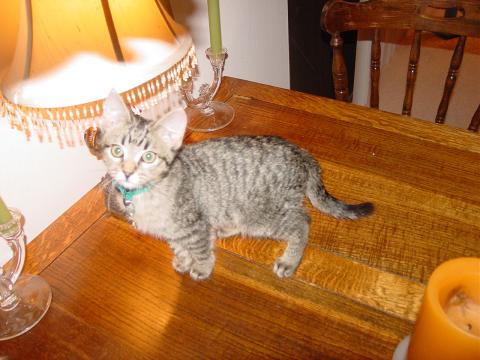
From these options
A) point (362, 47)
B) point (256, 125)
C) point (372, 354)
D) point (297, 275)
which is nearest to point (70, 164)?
point (256, 125)

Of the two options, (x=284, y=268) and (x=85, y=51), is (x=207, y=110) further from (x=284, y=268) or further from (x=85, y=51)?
(x=85, y=51)

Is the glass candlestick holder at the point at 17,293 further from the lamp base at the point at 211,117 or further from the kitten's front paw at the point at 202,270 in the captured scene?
the lamp base at the point at 211,117

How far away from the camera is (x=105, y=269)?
917 mm

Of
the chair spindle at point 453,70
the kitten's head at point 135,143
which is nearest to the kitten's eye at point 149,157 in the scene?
the kitten's head at point 135,143

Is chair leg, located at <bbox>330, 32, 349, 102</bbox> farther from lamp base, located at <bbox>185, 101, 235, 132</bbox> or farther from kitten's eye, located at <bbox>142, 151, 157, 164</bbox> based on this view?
kitten's eye, located at <bbox>142, 151, 157, 164</bbox>

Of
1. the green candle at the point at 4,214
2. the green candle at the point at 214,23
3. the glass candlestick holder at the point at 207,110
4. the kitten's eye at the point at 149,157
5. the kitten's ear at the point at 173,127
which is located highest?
the green candle at the point at 214,23

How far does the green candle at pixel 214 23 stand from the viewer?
104 centimetres

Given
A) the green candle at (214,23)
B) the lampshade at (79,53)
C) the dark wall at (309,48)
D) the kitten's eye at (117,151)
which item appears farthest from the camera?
the dark wall at (309,48)

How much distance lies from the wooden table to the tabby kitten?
0.04 meters

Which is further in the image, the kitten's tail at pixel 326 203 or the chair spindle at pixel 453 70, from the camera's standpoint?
the chair spindle at pixel 453 70

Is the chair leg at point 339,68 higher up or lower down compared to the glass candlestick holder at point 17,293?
higher up

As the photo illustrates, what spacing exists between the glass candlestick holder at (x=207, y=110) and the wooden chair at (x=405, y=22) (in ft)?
1.36

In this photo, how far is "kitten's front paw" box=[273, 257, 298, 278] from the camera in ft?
2.88

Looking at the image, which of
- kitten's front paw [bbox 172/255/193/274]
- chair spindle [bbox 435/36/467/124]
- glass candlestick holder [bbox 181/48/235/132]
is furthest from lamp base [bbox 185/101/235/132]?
chair spindle [bbox 435/36/467/124]
